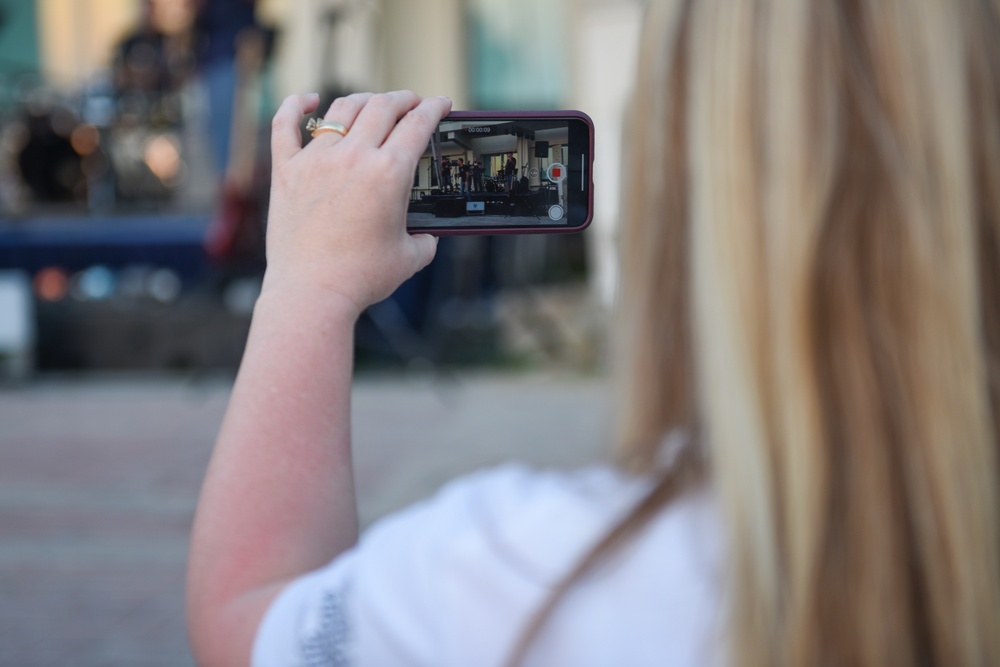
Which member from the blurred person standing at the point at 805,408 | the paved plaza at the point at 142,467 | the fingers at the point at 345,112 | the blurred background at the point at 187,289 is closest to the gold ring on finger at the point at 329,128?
the fingers at the point at 345,112

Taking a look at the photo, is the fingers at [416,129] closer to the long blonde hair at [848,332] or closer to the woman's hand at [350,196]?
the woman's hand at [350,196]

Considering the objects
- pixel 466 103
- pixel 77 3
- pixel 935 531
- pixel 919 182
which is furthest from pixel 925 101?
pixel 77 3

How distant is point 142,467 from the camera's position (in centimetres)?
462

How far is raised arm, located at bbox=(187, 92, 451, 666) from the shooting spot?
79 centimetres

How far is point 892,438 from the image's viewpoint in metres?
0.72

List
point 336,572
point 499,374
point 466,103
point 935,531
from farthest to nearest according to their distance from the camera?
point 466,103 → point 499,374 → point 336,572 → point 935,531

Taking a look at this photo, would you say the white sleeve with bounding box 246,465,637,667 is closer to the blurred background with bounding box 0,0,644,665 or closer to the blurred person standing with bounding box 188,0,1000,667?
the blurred person standing with bounding box 188,0,1000,667

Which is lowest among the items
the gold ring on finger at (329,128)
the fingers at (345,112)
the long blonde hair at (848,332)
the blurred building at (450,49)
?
the long blonde hair at (848,332)

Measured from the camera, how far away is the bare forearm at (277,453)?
2.78 ft

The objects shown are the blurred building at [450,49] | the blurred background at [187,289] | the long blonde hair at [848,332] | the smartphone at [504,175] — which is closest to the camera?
the long blonde hair at [848,332]

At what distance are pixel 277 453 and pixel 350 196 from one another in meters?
0.22

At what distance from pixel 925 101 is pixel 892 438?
0.23m

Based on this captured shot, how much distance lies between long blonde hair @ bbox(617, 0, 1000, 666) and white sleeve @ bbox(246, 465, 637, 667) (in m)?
0.12

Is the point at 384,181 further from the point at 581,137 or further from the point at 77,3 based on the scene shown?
the point at 77,3
